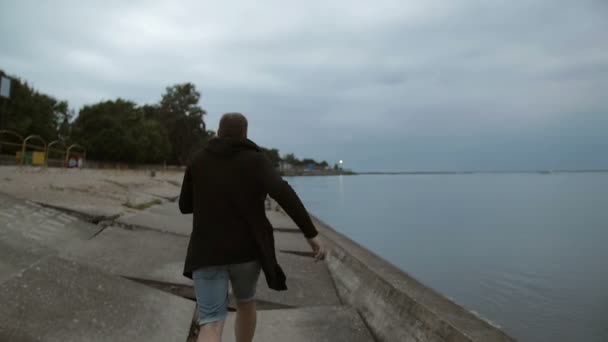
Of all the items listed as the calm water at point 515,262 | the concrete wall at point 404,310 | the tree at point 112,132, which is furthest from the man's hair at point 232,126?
the tree at point 112,132

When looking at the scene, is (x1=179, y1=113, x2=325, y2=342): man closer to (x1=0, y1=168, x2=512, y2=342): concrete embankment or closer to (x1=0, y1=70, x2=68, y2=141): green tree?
(x1=0, y1=168, x2=512, y2=342): concrete embankment

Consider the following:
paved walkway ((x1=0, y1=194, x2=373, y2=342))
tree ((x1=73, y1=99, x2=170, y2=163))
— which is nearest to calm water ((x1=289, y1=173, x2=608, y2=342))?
paved walkway ((x1=0, y1=194, x2=373, y2=342))

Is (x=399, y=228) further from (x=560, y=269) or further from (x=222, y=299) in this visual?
(x=222, y=299)

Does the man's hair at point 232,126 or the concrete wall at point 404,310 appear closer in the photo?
the man's hair at point 232,126

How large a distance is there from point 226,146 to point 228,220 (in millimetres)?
402

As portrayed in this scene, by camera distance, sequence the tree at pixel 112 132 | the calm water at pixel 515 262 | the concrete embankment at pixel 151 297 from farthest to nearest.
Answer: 1. the tree at pixel 112 132
2. the calm water at pixel 515 262
3. the concrete embankment at pixel 151 297

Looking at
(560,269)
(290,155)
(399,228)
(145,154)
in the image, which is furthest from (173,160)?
(290,155)

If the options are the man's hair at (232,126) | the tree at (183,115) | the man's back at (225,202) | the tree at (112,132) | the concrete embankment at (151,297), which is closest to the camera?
the man's back at (225,202)

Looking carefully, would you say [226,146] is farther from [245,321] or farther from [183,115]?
[183,115]

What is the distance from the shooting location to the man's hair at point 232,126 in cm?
218

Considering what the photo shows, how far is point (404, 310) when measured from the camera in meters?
2.70

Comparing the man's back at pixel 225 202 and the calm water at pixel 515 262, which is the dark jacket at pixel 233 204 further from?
the calm water at pixel 515 262

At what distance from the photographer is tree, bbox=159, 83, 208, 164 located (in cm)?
7081

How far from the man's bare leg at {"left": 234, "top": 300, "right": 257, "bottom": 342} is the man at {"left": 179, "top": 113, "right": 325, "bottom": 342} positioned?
131 mm
